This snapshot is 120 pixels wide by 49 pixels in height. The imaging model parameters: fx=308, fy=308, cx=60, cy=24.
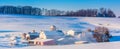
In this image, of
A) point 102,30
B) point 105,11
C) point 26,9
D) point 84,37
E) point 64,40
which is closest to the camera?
point 64,40

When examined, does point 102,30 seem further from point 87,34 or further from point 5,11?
point 5,11

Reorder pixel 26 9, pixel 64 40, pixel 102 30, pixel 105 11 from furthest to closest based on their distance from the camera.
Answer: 1. pixel 26 9
2. pixel 105 11
3. pixel 102 30
4. pixel 64 40

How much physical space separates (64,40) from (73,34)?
4236 mm

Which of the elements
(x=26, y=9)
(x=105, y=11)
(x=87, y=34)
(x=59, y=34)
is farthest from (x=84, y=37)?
(x=26, y=9)

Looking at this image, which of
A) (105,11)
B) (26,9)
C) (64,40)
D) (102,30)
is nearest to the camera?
(64,40)

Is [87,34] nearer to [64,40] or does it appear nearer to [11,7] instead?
[64,40]

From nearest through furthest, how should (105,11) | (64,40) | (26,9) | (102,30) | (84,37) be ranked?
(64,40), (84,37), (102,30), (105,11), (26,9)

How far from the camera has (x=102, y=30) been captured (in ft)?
85.0

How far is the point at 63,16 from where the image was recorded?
63906 mm

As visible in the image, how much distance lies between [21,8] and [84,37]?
146 feet

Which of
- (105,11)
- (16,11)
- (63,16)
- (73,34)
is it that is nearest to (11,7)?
(16,11)

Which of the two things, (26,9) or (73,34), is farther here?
(26,9)

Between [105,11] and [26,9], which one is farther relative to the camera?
[26,9]

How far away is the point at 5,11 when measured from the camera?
221 feet
